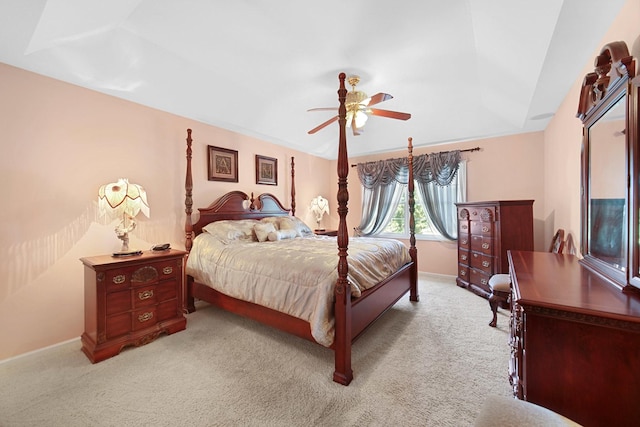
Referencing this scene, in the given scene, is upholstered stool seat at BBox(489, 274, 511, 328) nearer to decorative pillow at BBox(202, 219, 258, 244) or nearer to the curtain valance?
the curtain valance

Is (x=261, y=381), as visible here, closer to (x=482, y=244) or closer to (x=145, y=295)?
(x=145, y=295)

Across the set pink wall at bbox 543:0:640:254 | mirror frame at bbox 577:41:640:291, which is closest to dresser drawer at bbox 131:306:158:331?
mirror frame at bbox 577:41:640:291

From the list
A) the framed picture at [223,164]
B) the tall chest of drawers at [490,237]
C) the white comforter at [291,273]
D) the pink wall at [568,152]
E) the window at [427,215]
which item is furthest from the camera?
the window at [427,215]

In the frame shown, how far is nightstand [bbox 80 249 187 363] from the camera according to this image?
218 cm

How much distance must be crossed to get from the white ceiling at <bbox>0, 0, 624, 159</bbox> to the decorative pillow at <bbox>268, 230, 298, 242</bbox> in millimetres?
1783

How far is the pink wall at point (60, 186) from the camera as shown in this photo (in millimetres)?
2188

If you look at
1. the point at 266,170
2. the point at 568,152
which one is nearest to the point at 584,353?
the point at 568,152

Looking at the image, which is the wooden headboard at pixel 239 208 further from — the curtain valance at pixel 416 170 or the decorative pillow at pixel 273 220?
the curtain valance at pixel 416 170

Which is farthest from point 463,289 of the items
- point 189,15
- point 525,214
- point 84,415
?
point 189,15

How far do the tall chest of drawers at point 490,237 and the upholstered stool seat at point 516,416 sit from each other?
10.1 ft

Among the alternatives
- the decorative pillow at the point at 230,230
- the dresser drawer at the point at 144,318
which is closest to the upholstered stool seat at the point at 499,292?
the decorative pillow at the point at 230,230

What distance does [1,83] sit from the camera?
2146mm

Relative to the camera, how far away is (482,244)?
3.66 meters

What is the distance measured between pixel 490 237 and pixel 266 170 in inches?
144
